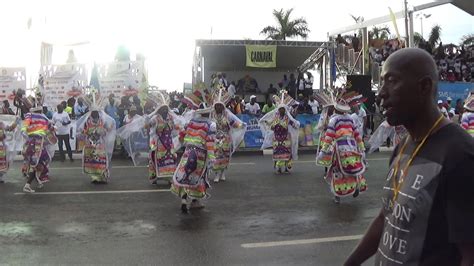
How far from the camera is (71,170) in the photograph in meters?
13.3

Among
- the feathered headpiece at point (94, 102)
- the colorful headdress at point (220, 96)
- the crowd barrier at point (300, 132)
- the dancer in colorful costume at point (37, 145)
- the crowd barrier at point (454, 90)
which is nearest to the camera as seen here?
the colorful headdress at point (220, 96)

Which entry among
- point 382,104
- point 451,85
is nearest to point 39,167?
point 382,104

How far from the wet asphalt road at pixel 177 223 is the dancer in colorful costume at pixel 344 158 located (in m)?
0.27

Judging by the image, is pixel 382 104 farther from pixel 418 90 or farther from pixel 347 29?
pixel 347 29

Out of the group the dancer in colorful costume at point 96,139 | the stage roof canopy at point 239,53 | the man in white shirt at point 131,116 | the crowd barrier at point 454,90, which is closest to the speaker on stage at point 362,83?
the stage roof canopy at point 239,53

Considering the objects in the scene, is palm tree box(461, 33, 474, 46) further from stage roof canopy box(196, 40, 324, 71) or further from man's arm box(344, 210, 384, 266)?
man's arm box(344, 210, 384, 266)

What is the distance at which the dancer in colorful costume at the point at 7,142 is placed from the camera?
38.4 ft

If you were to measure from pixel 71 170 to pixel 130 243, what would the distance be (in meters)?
7.32

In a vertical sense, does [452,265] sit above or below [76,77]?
below

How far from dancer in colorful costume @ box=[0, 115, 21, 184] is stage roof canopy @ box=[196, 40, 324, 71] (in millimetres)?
10310

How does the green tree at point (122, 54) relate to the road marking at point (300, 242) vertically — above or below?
above

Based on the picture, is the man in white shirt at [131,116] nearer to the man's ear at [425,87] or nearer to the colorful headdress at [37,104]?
the colorful headdress at [37,104]

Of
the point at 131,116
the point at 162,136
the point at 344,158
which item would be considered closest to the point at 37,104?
the point at 131,116

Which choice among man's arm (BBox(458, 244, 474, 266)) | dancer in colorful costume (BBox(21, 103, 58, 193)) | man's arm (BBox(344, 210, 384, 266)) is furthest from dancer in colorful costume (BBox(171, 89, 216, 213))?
man's arm (BBox(458, 244, 474, 266))
